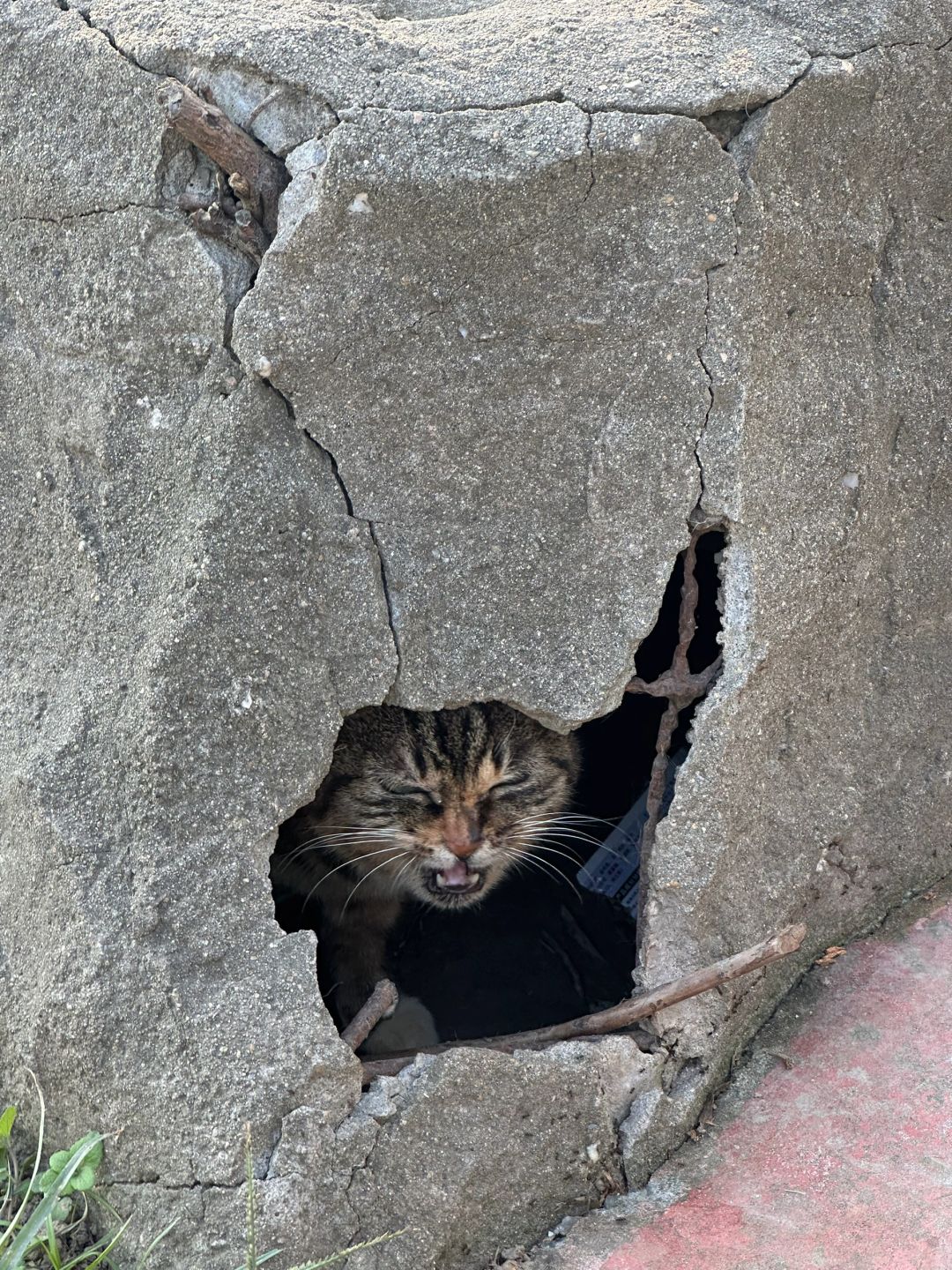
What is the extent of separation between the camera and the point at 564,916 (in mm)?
4188

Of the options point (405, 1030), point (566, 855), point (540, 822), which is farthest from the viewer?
point (405, 1030)

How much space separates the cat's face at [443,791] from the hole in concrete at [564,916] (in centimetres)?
23

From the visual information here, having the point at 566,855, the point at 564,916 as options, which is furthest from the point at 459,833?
the point at 564,916

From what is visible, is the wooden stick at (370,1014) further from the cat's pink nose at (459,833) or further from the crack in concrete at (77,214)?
the crack in concrete at (77,214)

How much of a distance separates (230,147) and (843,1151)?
2.28 metres

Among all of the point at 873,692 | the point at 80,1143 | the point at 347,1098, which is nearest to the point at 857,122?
the point at 873,692

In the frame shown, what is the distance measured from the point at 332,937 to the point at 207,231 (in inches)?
85.9

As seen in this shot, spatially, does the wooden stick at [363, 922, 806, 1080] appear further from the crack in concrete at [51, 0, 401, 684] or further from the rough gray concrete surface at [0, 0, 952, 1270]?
the crack in concrete at [51, 0, 401, 684]

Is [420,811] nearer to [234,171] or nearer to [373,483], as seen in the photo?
[373,483]

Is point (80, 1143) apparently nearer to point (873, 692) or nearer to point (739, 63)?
point (873, 692)

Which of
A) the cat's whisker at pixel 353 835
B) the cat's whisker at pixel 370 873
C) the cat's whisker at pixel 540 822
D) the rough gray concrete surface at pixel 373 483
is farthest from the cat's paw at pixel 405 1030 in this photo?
the rough gray concrete surface at pixel 373 483

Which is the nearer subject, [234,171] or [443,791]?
[234,171]

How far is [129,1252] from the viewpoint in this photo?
2.39 meters

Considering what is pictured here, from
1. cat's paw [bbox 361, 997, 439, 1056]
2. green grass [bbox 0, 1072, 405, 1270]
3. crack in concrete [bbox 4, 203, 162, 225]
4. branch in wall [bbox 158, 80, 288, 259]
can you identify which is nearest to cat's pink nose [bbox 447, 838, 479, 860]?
cat's paw [bbox 361, 997, 439, 1056]
